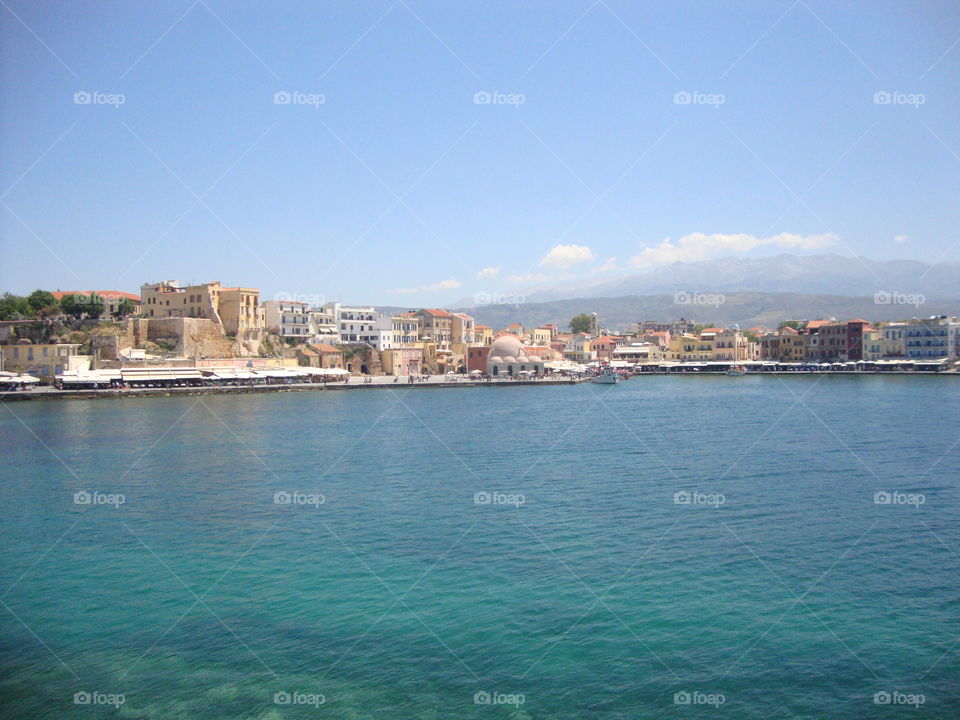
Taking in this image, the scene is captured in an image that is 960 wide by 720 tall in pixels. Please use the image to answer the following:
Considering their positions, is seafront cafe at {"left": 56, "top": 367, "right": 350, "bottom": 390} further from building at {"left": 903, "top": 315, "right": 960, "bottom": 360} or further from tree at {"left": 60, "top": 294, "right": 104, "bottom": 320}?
building at {"left": 903, "top": 315, "right": 960, "bottom": 360}

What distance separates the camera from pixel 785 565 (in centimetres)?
1335

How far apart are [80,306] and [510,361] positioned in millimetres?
35964

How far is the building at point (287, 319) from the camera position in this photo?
68562mm

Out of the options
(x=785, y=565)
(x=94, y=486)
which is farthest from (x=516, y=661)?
(x=94, y=486)

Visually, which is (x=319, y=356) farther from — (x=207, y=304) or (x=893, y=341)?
(x=893, y=341)

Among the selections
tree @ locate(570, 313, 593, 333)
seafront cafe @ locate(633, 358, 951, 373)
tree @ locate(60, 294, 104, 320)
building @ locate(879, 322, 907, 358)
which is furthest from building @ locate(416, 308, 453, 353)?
tree @ locate(570, 313, 593, 333)

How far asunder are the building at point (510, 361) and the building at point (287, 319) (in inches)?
662

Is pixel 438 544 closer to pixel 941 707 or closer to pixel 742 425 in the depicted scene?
pixel 941 707

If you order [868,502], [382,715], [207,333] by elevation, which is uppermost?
[207,333]

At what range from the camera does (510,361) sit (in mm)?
73750

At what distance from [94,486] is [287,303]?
165 feet

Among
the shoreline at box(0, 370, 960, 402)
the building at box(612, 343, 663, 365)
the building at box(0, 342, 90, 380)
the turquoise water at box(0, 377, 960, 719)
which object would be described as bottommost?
the turquoise water at box(0, 377, 960, 719)

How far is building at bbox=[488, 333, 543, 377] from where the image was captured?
241 ft

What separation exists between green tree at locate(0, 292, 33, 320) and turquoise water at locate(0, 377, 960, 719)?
36.3 metres
